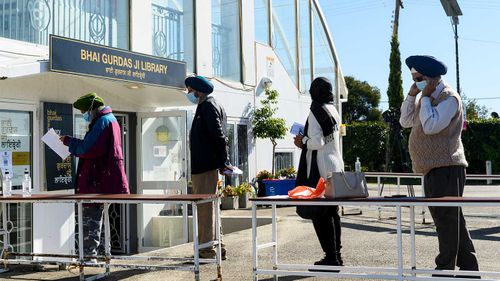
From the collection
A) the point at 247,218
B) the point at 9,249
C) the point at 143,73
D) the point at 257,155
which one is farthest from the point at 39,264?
the point at 257,155

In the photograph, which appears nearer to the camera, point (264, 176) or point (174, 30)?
point (174, 30)

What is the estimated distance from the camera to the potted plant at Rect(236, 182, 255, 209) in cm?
1264

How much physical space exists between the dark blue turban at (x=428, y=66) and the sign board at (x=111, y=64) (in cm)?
393

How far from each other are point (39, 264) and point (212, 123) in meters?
2.30

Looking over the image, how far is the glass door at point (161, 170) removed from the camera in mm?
9828

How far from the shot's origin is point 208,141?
20.9ft

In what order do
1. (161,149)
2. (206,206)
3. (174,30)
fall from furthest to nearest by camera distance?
(174,30)
(161,149)
(206,206)

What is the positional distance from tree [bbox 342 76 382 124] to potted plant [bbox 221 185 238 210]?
132 ft

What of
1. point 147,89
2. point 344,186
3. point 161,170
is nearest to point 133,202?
point 344,186

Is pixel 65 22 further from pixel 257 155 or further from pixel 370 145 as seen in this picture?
pixel 370 145

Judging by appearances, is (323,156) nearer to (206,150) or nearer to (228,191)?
(206,150)

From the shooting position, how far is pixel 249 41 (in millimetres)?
13023

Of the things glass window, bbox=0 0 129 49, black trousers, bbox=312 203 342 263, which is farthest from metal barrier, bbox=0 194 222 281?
glass window, bbox=0 0 129 49

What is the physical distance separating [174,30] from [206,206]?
495 centimetres
